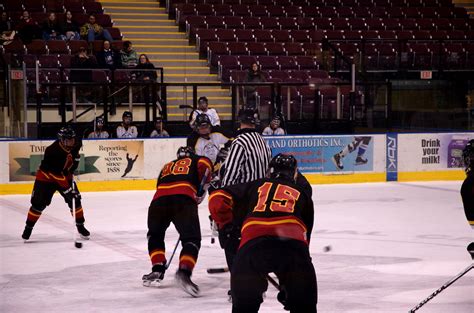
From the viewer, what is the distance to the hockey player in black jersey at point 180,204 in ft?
21.4

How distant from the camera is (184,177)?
6.57 meters

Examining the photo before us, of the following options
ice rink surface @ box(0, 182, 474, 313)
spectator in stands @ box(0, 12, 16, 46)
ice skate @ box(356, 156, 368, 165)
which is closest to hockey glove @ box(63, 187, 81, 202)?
ice rink surface @ box(0, 182, 474, 313)

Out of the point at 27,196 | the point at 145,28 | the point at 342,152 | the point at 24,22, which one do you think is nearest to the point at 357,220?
the point at 342,152

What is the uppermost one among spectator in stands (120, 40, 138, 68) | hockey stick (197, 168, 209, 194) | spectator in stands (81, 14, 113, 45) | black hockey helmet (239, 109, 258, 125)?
spectator in stands (81, 14, 113, 45)

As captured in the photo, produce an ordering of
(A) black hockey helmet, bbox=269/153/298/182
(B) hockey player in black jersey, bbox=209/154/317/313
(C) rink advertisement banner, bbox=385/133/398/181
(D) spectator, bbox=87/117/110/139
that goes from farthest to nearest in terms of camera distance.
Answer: (C) rink advertisement banner, bbox=385/133/398/181 → (D) spectator, bbox=87/117/110/139 → (A) black hockey helmet, bbox=269/153/298/182 → (B) hockey player in black jersey, bbox=209/154/317/313

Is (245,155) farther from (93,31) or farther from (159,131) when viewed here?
(93,31)

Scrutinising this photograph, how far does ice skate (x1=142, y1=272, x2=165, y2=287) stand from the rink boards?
6777 mm

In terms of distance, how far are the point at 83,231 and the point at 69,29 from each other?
26.9 feet

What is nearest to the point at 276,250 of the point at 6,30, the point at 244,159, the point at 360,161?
the point at 244,159

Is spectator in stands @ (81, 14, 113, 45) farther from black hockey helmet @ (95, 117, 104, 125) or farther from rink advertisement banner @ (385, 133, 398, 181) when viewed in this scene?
rink advertisement banner @ (385, 133, 398, 181)

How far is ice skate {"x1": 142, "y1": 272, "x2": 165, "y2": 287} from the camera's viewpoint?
668 cm

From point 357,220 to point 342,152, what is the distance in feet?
14.0

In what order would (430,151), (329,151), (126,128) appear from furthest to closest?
1. (430,151)
2. (329,151)
3. (126,128)

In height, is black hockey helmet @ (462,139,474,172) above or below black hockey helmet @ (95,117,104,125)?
above
